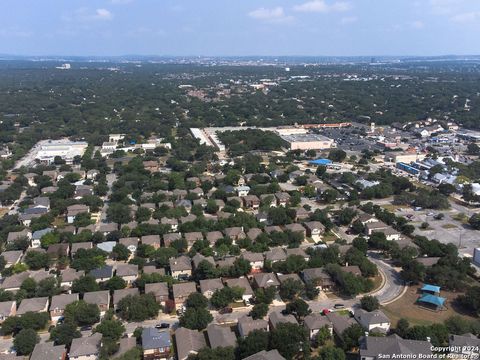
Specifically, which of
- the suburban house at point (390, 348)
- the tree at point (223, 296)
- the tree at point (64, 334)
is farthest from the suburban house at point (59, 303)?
the suburban house at point (390, 348)

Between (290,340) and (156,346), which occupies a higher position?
(290,340)

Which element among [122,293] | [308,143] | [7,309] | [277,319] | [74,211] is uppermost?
[308,143]

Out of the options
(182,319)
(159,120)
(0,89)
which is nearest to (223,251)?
(182,319)

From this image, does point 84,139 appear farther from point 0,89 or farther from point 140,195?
point 0,89

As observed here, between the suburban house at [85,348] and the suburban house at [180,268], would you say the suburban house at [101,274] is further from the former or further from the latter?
the suburban house at [85,348]

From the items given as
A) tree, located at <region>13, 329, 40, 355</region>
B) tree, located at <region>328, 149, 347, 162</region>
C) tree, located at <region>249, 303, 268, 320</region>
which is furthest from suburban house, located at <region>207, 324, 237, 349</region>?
tree, located at <region>328, 149, 347, 162</region>

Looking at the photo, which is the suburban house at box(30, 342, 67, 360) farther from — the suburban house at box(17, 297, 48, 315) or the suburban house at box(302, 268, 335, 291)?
the suburban house at box(302, 268, 335, 291)

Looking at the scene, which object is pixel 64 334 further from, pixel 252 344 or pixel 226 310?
pixel 252 344

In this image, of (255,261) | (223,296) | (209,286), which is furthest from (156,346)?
(255,261)
